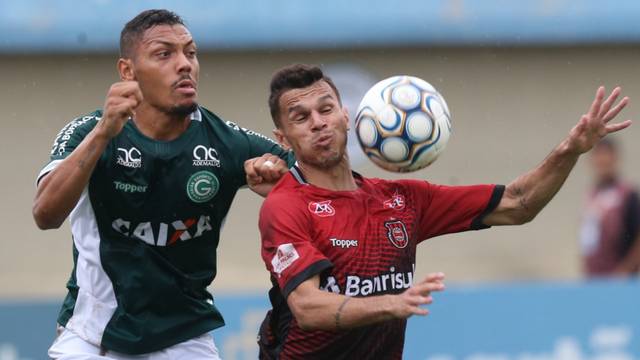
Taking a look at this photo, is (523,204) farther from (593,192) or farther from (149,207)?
(593,192)

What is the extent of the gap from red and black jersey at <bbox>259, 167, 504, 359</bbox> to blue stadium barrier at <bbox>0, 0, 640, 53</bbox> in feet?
32.8

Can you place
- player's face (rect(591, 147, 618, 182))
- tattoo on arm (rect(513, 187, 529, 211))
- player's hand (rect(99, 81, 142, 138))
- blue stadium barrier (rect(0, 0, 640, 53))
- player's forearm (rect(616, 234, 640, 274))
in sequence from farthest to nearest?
blue stadium barrier (rect(0, 0, 640, 53)) < player's face (rect(591, 147, 618, 182)) < player's forearm (rect(616, 234, 640, 274)) < tattoo on arm (rect(513, 187, 529, 211)) < player's hand (rect(99, 81, 142, 138))

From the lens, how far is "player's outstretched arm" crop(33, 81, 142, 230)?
6.73 meters

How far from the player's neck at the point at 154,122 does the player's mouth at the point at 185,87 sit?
149mm

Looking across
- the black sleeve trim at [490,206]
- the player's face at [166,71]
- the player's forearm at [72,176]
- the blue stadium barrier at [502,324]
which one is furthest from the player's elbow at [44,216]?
the blue stadium barrier at [502,324]

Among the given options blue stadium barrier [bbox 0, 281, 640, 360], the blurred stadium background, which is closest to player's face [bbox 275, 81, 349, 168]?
blue stadium barrier [bbox 0, 281, 640, 360]

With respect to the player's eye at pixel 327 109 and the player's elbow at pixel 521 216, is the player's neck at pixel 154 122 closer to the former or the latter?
the player's eye at pixel 327 109

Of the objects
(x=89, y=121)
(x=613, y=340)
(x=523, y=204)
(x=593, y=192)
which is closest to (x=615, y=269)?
(x=593, y=192)

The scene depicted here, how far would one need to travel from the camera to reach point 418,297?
6.11 metres

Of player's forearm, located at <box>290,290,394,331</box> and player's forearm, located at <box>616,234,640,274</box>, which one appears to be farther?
player's forearm, located at <box>616,234,640,274</box>

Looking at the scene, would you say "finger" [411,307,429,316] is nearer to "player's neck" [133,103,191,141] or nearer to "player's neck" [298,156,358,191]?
"player's neck" [298,156,358,191]

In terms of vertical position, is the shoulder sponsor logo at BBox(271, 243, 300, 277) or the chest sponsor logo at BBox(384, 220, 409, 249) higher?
the chest sponsor logo at BBox(384, 220, 409, 249)

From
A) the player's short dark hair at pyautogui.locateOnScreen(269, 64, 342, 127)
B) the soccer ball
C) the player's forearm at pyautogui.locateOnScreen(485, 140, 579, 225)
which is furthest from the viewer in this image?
the player's forearm at pyautogui.locateOnScreen(485, 140, 579, 225)

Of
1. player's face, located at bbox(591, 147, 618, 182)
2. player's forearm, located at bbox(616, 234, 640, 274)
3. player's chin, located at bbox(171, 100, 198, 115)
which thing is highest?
player's face, located at bbox(591, 147, 618, 182)
